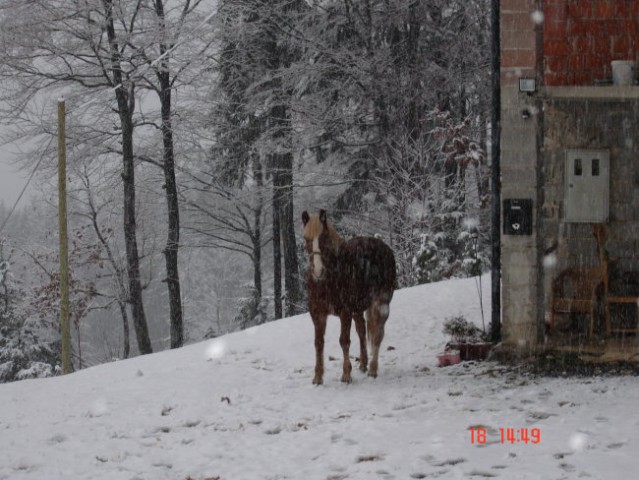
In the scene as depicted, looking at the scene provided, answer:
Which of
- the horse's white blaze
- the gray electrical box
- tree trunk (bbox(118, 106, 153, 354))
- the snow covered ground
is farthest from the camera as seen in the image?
tree trunk (bbox(118, 106, 153, 354))

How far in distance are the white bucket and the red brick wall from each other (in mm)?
532

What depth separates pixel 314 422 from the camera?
24.0 feet

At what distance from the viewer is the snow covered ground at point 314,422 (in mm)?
5816

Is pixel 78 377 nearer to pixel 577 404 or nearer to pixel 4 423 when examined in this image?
pixel 4 423

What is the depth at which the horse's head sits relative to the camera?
27.5ft

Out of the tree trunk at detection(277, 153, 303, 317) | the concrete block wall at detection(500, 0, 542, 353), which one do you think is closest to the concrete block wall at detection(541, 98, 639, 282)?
the concrete block wall at detection(500, 0, 542, 353)

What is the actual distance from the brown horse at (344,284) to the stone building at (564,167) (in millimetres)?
1549

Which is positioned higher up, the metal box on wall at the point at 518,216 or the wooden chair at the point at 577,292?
the metal box on wall at the point at 518,216

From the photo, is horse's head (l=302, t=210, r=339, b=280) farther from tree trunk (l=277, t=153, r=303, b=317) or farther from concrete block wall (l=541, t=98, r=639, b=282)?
tree trunk (l=277, t=153, r=303, b=317)

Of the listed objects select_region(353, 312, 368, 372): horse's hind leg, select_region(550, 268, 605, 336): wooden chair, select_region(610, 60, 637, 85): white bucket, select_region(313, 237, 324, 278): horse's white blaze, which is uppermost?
select_region(610, 60, 637, 85): white bucket

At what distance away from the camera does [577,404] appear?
281 inches

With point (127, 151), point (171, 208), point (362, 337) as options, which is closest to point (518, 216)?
point (362, 337)
